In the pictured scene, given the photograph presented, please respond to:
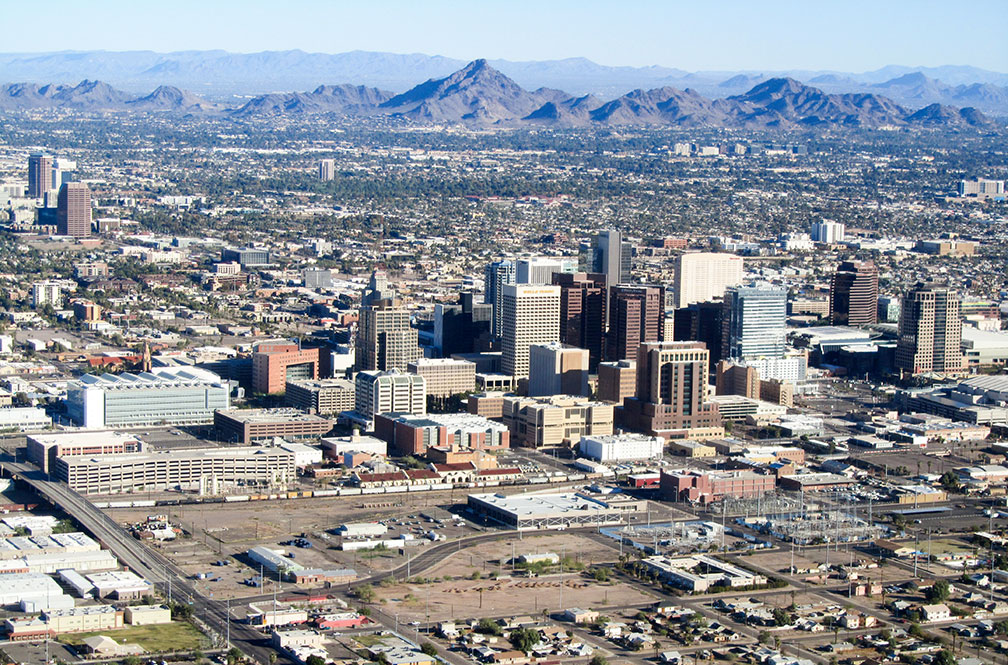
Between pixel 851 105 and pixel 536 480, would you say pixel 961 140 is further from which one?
pixel 536 480

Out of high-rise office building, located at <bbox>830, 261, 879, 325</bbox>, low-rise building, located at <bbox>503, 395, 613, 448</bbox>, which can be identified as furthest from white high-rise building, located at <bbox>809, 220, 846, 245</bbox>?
low-rise building, located at <bbox>503, 395, 613, 448</bbox>

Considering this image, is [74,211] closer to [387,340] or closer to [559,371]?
[387,340]

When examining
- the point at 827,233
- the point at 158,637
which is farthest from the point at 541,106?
the point at 158,637

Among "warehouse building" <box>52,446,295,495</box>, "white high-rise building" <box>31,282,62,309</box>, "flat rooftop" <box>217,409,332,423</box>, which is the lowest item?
"warehouse building" <box>52,446,295,495</box>

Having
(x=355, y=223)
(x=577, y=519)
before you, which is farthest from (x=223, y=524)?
(x=355, y=223)

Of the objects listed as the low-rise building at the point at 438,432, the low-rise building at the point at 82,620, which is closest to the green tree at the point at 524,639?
the low-rise building at the point at 82,620

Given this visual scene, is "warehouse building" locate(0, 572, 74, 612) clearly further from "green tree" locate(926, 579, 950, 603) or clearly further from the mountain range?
the mountain range
